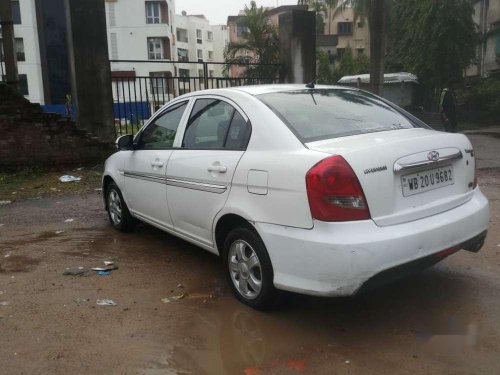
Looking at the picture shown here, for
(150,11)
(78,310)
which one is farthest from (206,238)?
(150,11)

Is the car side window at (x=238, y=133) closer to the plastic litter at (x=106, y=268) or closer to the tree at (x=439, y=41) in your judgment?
the plastic litter at (x=106, y=268)

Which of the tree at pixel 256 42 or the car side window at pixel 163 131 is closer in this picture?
the car side window at pixel 163 131

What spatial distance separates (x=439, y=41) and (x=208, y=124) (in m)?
22.5

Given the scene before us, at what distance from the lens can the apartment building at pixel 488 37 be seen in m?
25.5

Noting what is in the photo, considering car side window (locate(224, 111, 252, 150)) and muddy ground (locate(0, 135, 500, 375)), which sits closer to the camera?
muddy ground (locate(0, 135, 500, 375))

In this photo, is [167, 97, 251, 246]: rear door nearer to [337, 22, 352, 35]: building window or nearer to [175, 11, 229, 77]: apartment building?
[337, 22, 352, 35]: building window

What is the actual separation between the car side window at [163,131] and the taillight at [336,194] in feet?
6.55

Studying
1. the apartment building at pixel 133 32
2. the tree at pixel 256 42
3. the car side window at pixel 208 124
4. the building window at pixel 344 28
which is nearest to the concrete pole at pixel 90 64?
the car side window at pixel 208 124

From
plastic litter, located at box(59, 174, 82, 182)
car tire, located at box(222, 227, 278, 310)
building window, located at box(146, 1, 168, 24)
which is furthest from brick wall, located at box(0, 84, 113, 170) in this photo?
building window, located at box(146, 1, 168, 24)

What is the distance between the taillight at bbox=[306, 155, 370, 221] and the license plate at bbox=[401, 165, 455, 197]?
1.23ft

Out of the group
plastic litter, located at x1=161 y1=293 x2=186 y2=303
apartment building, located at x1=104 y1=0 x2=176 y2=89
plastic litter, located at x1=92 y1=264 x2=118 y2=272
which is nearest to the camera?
plastic litter, located at x1=161 y1=293 x2=186 y2=303

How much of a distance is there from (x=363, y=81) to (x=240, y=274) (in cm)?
2340

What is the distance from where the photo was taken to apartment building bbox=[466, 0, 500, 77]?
83.8 ft

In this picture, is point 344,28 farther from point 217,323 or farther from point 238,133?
point 217,323
